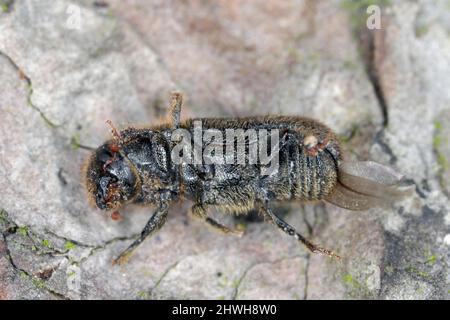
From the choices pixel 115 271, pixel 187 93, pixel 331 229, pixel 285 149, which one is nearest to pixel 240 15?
pixel 187 93

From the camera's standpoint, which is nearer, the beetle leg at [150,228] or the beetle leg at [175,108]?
the beetle leg at [150,228]

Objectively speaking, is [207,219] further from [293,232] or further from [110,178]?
[110,178]

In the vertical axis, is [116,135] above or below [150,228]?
above

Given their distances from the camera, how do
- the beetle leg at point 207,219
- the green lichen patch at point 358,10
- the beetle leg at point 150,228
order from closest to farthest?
→ the beetle leg at point 150,228, the beetle leg at point 207,219, the green lichen patch at point 358,10

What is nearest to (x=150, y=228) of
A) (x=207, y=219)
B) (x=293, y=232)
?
(x=207, y=219)

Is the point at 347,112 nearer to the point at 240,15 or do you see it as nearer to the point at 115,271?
the point at 240,15

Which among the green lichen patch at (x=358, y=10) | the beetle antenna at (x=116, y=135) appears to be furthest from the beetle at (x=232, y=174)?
the green lichen patch at (x=358, y=10)

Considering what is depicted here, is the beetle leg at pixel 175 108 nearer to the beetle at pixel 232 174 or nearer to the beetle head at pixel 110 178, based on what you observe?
the beetle at pixel 232 174
